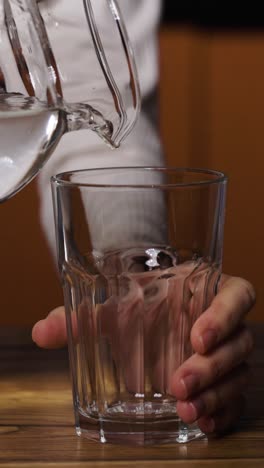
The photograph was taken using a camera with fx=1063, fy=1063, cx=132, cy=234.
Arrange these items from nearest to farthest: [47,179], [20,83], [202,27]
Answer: [20,83] < [47,179] < [202,27]

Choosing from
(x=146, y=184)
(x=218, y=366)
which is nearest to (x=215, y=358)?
(x=218, y=366)

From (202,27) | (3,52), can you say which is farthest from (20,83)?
(202,27)

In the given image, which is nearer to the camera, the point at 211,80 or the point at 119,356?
the point at 119,356

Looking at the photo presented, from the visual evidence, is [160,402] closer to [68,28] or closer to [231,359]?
[231,359]

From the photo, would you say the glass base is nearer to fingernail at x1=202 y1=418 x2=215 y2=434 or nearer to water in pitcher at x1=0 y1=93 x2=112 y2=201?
fingernail at x1=202 y1=418 x2=215 y2=434

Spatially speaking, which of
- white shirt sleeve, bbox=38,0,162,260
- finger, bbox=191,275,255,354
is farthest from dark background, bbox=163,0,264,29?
finger, bbox=191,275,255,354

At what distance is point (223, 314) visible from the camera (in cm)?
55

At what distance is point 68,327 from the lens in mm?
545

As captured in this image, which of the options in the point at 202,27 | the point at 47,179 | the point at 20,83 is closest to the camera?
the point at 20,83

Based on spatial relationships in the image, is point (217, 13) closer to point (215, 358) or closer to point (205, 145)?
point (205, 145)

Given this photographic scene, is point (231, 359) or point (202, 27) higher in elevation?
point (202, 27)

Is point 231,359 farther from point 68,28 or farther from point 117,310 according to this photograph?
point 68,28

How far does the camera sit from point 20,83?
19.6 inches

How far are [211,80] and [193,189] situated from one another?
1.53 meters
